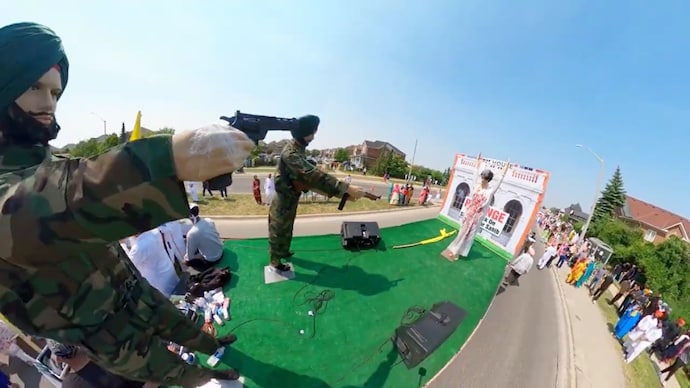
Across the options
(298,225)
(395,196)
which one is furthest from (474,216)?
(395,196)

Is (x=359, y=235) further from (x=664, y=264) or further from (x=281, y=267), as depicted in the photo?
(x=664, y=264)

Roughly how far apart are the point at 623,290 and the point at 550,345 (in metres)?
6.58

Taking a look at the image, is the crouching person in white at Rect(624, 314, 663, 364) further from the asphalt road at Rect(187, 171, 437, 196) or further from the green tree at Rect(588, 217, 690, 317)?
the green tree at Rect(588, 217, 690, 317)

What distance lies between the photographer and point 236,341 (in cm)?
283

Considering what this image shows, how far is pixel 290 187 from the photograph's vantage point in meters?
3.61

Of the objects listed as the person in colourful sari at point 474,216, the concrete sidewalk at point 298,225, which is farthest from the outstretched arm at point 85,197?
the person in colourful sari at point 474,216

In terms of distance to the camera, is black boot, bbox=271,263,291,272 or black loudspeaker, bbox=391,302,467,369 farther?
black boot, bbox=271,263,291,272

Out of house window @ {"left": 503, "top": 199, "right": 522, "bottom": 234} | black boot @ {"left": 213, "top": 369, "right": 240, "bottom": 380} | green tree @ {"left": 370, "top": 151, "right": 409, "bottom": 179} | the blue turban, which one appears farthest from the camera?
green tree @ {"left": 370, "top": 151, "right": 409, "bottom": 179}

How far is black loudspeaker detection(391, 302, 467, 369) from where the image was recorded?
2992 millimetres

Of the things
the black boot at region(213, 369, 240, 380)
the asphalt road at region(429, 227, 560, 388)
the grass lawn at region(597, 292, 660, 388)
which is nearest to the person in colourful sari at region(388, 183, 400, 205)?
the asphalt road at region(429, 227, 560, 388)

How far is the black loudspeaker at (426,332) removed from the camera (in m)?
2.99

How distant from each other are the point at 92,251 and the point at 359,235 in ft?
14.8

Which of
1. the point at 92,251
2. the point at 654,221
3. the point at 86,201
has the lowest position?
the point at 92,251

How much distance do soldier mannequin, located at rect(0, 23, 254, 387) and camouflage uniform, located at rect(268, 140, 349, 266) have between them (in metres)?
2.05
